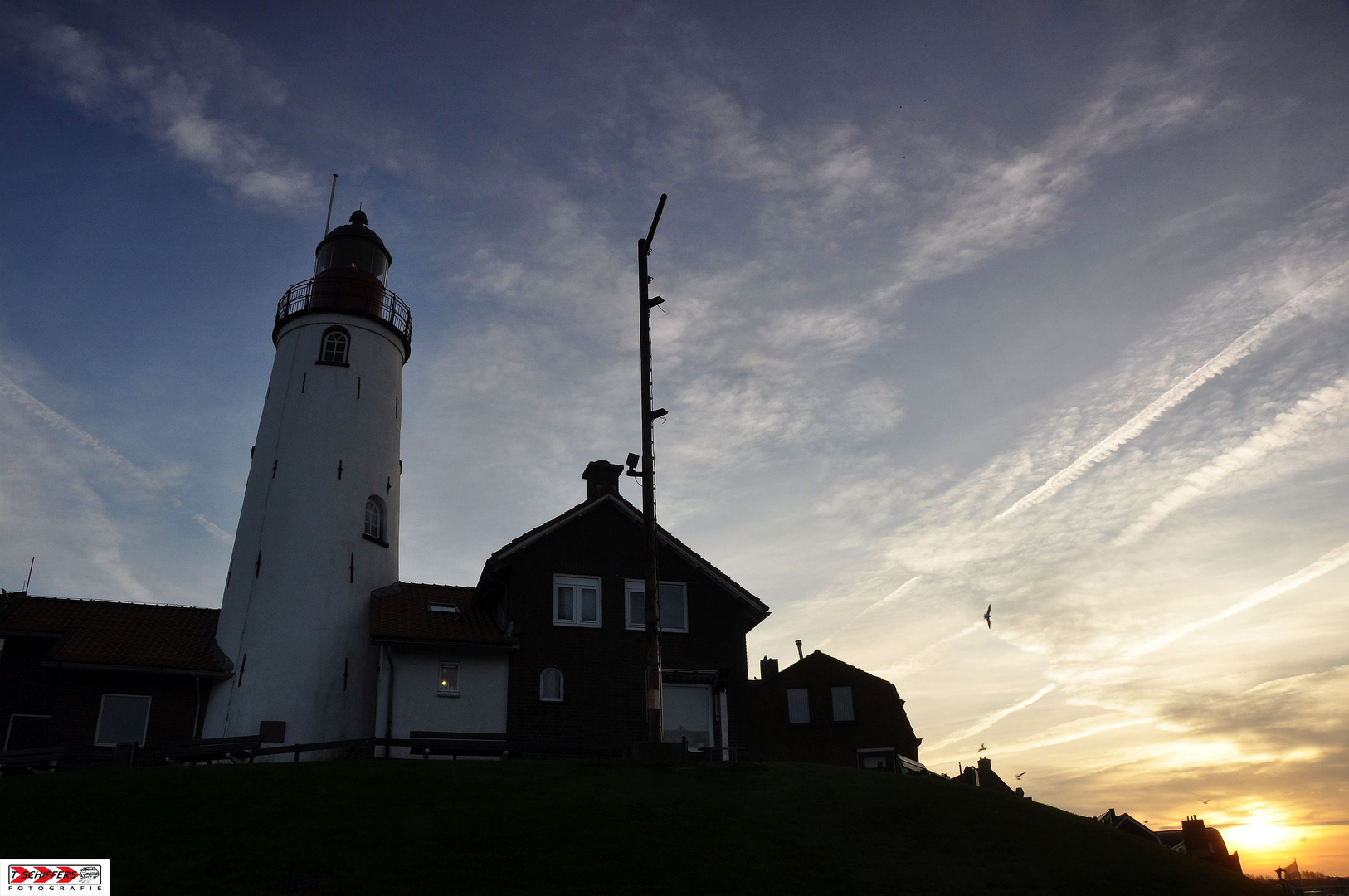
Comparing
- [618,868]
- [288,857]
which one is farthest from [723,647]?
[288,857]

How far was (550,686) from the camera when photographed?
→ 1134 inches

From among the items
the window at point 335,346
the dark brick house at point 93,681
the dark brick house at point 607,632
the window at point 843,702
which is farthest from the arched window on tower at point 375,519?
the window at point 843,702

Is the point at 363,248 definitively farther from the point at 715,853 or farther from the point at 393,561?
the point at 715,853

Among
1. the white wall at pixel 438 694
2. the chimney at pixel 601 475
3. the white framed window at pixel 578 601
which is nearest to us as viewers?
the white wall at pixel 438 694

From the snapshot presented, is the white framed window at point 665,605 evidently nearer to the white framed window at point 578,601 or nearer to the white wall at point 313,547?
the white framed window at point 578,601

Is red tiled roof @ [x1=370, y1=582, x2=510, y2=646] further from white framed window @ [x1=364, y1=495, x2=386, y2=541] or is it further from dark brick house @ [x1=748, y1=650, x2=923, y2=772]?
dark brick house @ [x1=748, y1=650, x2=923, y2=772]

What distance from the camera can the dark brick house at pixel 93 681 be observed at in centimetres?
2678

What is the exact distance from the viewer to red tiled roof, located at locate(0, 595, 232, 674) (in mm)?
27500

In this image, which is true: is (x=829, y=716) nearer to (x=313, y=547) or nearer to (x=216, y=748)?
(x=313, y=547)

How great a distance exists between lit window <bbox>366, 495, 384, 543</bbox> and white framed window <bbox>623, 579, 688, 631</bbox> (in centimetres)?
918

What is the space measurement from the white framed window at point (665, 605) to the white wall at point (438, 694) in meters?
4.41

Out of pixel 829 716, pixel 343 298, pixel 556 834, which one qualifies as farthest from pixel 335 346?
pixel 829 716

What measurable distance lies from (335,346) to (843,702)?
36.8 meters

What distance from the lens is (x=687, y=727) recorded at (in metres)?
30.0
